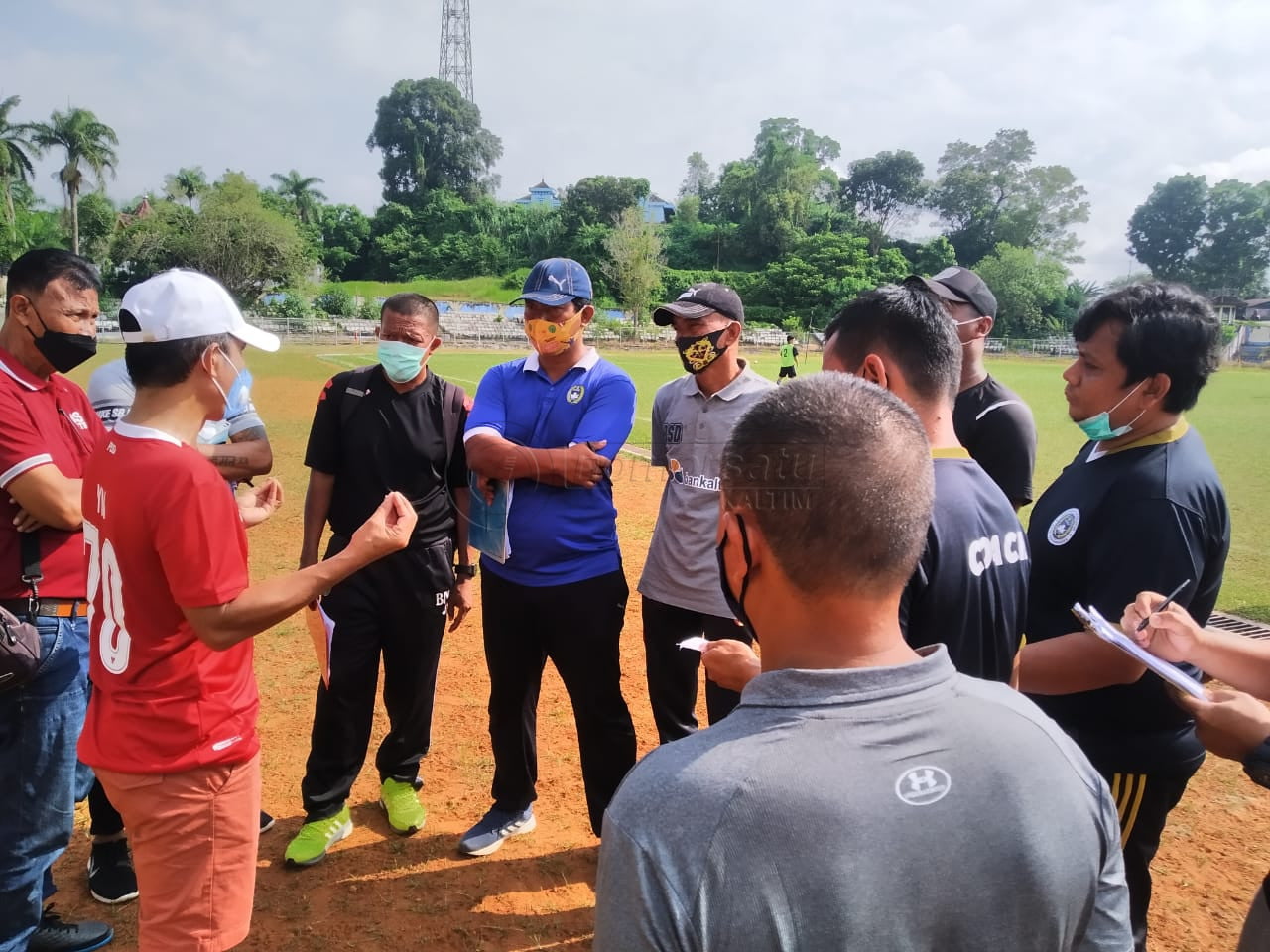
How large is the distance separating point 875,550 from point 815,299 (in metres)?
63.7

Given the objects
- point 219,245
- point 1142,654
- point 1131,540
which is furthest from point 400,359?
point 219,245

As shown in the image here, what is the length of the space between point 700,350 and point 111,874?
3581 millimetres

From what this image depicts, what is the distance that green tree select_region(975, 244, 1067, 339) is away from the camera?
182 ft

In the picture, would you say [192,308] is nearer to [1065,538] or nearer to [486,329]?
[1065,538]

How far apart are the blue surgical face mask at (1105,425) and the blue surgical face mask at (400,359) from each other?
2.89 metres

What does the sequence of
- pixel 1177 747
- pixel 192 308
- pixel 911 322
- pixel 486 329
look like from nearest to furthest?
pixel 911 322, pixel 192 308, pixel 1177 747, pixel 486 329

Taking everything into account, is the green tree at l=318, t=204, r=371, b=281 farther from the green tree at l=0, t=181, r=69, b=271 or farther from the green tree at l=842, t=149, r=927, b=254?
the green tree at l=842, t=149, r=927, b=254

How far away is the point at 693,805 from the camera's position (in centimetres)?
102

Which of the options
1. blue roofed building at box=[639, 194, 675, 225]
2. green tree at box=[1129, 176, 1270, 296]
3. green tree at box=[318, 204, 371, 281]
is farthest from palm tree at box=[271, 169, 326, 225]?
green tree at box=[1129, 176, 1270, 296]

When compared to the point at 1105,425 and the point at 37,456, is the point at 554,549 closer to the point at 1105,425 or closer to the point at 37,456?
the point at 37,456

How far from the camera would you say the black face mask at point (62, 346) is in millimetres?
3072

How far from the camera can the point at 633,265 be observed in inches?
2517

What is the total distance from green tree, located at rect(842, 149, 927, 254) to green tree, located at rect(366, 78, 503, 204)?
138ft

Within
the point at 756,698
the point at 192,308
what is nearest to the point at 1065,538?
the point at 756,698
